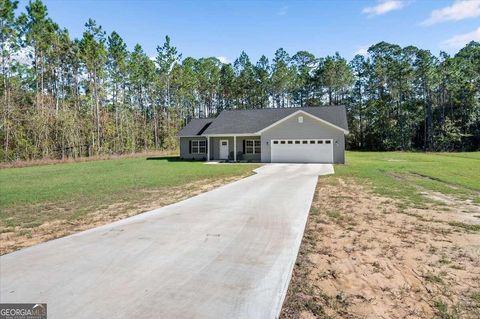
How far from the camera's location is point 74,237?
518cm

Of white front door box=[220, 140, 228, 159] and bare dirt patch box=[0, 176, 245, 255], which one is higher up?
white front door box=[220, 140, 228, 159]

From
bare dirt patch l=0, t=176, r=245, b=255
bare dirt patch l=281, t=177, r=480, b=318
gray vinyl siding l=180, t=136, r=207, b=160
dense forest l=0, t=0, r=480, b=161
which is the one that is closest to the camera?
bare dirt patch l=281, t=177, r=480, b=318

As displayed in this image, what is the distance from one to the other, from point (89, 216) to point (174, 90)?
40192mm

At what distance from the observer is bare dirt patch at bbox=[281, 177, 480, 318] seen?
3.04m

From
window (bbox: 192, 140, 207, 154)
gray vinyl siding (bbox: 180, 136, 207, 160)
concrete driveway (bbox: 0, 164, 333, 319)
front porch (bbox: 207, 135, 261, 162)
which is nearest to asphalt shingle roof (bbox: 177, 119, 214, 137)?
gray vinyl siding (bbox: 180, 136, 207, 160)

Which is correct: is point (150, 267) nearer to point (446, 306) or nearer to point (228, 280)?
point (228, 280)

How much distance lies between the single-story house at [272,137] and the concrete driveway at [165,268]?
15.6 meters

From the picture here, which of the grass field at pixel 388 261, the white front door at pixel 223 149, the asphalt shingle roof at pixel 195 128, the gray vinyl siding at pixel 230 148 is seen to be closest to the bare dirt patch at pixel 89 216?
the grass field at pixel 388 261

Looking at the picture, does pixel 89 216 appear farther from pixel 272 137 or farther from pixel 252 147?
pixel 252 147

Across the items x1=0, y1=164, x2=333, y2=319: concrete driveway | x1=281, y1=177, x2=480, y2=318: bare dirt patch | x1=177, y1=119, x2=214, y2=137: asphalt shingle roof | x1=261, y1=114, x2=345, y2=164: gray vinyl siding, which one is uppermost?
x1=177, y1=119, x2=214, y2=137: asphalt shingle roof

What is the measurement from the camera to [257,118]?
84.5 feet

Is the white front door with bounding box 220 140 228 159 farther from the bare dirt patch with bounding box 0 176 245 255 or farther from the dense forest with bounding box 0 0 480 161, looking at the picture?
the bare dirt patch with bounding box 0 176 245 255

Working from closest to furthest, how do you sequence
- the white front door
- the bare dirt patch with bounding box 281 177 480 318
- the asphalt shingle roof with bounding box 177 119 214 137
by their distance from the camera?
the bare dirt patch with bounding box 281 177 480 318 < the white front door < the asphalt shingle roof with bounding box 177 119 214 137

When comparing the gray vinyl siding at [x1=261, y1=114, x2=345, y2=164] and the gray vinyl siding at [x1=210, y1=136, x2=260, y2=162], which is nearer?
the gray vinyl siding at [x1=261, y1=114, x2=345, y2=164]
